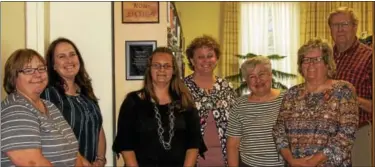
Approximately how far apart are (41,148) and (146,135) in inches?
23.7

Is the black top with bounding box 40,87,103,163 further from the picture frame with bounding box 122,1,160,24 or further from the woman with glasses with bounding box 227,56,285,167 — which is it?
the picture frame with bounding box 122,1,160,24

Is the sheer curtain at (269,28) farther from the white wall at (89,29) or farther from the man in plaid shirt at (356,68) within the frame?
the white wall at (89,29)

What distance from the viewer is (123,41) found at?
297 cm

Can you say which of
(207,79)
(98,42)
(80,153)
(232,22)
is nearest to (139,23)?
(98,42)

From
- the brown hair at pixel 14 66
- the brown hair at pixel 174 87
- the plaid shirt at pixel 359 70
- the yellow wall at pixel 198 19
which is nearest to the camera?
the brown hair at pixel 14 66

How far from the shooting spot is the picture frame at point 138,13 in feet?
9.81

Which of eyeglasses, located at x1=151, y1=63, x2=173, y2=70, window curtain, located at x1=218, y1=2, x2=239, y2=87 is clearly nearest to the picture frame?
eyeglasses, located at x1=151, y1=63, x2=173, y2=70

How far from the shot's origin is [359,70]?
246cm

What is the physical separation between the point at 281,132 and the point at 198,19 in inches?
152

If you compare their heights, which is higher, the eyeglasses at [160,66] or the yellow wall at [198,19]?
the yellow wall at [198,19]

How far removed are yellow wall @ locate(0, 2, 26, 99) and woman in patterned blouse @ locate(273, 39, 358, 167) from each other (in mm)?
1275

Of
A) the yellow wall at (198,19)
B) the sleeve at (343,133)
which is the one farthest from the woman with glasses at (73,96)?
the yellow wall at (198,19)

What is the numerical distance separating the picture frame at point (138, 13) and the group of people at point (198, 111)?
0.47m

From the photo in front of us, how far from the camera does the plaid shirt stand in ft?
8.03
